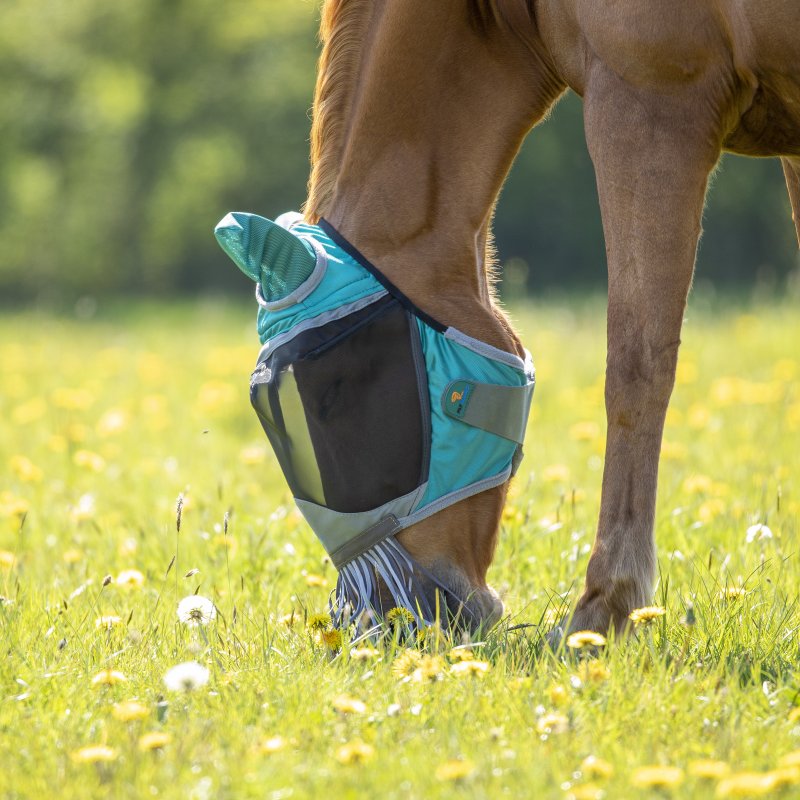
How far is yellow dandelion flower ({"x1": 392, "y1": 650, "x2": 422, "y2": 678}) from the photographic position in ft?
7.05

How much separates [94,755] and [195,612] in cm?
83

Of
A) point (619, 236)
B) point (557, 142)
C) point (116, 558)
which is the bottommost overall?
point (116, 558)

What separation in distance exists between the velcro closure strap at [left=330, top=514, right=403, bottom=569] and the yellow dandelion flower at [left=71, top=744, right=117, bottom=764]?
85 cm

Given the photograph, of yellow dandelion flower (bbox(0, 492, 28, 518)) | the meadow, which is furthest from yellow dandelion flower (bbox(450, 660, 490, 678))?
yellow dandelion flower (bbox(0, 492, 28, 518))

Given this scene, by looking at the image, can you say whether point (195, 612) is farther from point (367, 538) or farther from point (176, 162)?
point (176, 162)

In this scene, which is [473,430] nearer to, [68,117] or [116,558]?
[116,558]

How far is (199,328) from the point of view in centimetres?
1159

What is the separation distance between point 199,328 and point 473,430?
9.41 meters

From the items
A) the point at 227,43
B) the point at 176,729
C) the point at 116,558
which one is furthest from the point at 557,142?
the point at 176,729

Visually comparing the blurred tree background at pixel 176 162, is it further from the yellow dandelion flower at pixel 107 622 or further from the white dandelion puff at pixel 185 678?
the white dandelion puff at pixel 185 678

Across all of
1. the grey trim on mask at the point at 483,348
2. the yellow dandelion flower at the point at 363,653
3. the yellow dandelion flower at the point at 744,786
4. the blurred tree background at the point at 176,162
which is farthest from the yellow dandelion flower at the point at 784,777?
the blurred tree background at the point at 176,162

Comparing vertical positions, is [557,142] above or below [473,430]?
above

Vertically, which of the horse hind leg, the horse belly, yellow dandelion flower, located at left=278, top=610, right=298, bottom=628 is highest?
the horse belly

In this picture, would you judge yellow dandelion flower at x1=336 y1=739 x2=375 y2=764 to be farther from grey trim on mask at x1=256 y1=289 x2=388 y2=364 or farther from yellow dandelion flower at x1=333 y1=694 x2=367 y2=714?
grey trim on mask at x1=256 y1=289 x2=388 y2=364
